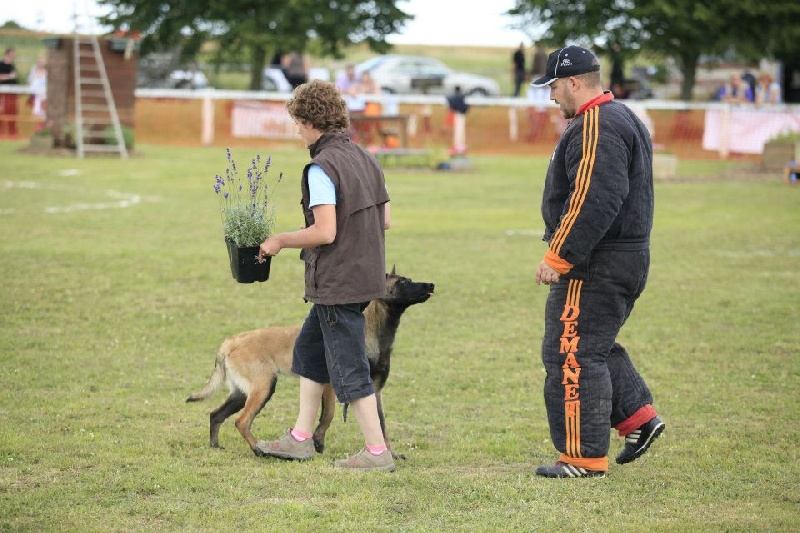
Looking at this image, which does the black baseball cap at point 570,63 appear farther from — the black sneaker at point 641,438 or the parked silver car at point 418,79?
the parked silver car at point 418,79

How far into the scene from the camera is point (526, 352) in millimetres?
8648

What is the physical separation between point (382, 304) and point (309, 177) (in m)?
0.96

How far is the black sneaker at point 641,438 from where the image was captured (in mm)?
5770

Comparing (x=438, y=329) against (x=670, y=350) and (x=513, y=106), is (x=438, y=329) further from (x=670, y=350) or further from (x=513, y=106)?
(x=513, y=106)

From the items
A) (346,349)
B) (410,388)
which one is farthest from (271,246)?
(410,388)

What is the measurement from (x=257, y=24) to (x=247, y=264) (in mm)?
34500

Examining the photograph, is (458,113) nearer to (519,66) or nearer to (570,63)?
(519,66)

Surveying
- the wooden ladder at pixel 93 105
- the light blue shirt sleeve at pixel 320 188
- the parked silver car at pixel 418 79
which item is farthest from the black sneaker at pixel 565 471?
the parked silver car at pixel 418 79

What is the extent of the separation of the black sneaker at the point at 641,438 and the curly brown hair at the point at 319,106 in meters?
2.13

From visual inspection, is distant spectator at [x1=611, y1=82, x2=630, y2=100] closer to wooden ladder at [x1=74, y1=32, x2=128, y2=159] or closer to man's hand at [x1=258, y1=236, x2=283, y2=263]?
wooden ladder at [x1=74, y1=32, x2=128, y2=159]

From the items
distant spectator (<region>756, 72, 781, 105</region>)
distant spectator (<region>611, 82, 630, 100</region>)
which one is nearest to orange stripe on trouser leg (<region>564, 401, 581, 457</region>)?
distant spectator (<region>756, 72, 781, 105</region>)

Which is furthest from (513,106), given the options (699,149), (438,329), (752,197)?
(438,329)

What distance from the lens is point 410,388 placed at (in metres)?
7.61

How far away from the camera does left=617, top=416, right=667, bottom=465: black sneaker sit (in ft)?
18.9
